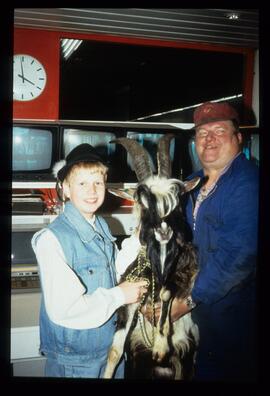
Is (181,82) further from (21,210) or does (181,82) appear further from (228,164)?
(21,210)

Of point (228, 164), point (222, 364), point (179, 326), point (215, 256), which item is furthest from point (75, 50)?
point (222, 364)

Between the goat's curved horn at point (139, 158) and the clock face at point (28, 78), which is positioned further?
the clock face at point (28, 78)

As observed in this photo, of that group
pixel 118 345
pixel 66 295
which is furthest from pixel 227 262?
pixel 66 295

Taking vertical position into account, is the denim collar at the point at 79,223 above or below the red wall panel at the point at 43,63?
below

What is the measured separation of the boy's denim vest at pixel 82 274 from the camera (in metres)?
2.10

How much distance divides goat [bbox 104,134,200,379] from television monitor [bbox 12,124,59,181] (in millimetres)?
424

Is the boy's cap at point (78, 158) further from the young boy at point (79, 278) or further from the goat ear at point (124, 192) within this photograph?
the goat ear at point (124, 192)

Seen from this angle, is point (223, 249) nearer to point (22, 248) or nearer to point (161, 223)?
point (161, 223)

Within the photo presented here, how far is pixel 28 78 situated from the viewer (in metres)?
2.82

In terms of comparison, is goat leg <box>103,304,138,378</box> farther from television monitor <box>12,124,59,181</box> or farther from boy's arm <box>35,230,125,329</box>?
television monitor <box>12,124,59,181</box>

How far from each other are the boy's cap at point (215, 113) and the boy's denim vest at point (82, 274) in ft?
2.62

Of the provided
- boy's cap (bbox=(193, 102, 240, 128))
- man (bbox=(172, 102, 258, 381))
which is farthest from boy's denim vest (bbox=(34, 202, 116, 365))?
boy's cap (bbox=(193, 102, 240, 128))

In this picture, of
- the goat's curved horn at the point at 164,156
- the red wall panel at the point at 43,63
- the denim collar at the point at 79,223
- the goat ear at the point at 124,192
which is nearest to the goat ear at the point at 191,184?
the goat's curved horn at the point at 164,156

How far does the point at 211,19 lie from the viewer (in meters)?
2.62
